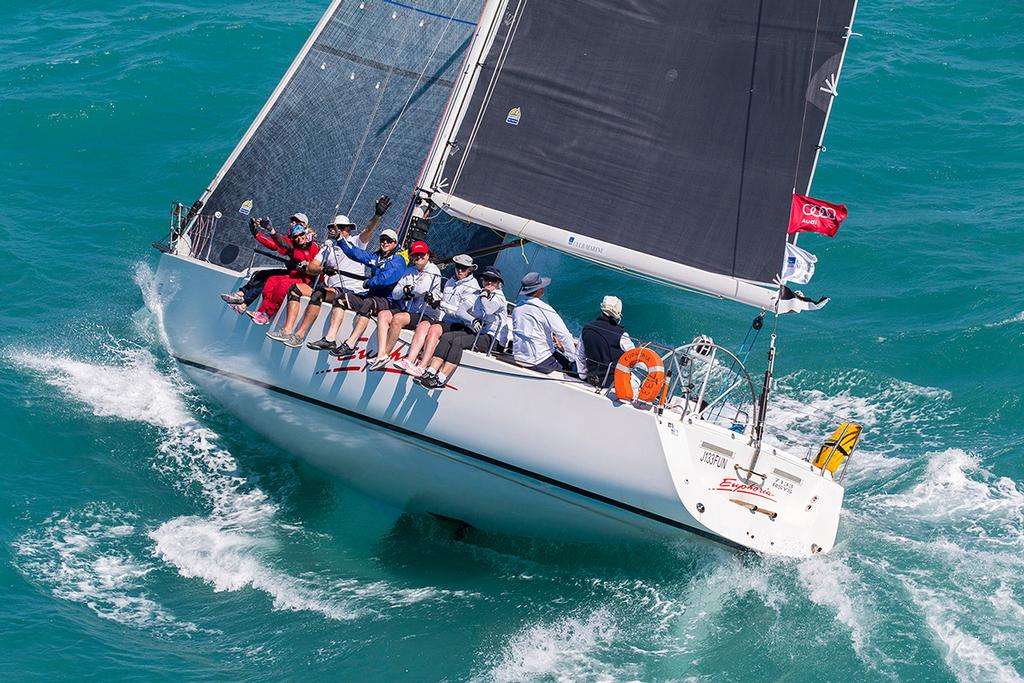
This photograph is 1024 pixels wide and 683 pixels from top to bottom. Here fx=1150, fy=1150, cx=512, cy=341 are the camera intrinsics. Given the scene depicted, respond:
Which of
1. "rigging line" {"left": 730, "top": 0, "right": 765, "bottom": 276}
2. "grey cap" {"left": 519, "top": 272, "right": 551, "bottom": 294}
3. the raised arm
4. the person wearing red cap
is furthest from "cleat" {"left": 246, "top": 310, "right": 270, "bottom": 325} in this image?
"rigging line" {"left": 730, "top": 0, "right": 765, "bottom": 276}

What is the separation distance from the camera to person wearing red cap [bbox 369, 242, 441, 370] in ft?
36.5

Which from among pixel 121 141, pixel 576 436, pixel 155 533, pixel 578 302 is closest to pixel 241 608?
pixel 155 533

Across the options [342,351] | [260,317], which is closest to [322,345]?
[342,351]

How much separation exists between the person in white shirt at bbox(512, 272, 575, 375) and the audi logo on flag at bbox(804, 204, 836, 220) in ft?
8.15

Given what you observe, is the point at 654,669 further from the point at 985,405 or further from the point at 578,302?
the point at 578,302

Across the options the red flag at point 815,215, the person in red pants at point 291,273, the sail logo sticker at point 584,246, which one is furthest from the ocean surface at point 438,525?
the red flag at point 815,215

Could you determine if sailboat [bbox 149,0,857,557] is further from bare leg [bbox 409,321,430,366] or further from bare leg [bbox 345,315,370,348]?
bare leg [bbox 409,321,430,366]

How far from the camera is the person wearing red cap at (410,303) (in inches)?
438

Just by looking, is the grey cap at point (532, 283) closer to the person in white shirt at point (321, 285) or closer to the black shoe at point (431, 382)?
the black shoe at point (431, 382)

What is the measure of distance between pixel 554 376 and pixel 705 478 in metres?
1.65

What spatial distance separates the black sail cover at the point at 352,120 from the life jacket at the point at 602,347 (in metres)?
3.85

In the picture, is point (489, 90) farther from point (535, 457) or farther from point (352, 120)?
point (535, 457)

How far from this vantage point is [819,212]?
10.5 meters

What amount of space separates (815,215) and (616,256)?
72.8 inches
